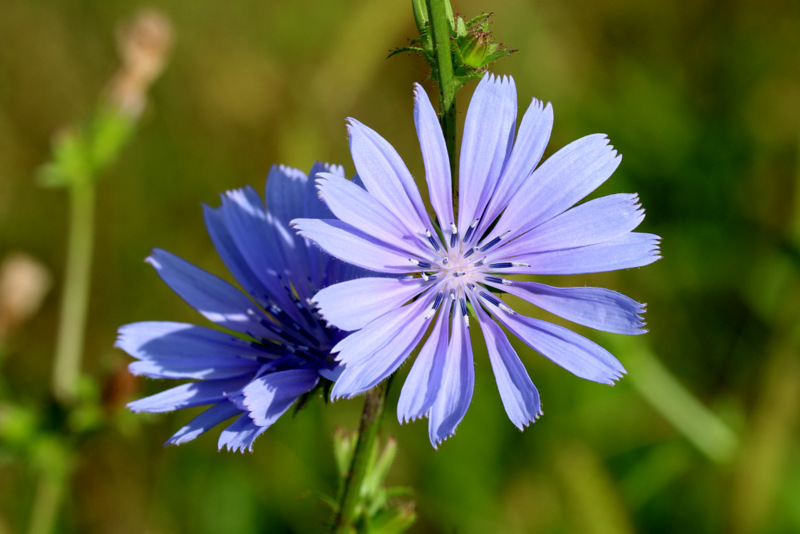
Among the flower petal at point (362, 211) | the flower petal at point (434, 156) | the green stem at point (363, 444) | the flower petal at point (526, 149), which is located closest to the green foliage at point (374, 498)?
the green stem at point (363, 444)

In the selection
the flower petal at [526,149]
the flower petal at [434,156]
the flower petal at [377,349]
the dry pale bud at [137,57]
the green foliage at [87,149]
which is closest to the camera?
the flower petal at [377,349]

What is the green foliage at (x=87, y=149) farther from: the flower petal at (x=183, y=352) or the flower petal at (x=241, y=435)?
the flower petal at (x=241, y=435)

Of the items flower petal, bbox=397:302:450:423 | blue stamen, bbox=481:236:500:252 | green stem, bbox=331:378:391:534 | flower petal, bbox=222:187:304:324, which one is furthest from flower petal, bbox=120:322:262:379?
blue stamen, bbox=481:236:500:252

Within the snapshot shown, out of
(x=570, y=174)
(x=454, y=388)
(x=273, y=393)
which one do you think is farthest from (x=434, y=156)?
(x=273, y=393)

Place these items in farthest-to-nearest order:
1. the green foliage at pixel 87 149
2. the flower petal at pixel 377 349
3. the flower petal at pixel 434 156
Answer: the green foliage at pixel 87 149 < the flower petal at pixel 434 156 < the flower petal at pixel 377 349

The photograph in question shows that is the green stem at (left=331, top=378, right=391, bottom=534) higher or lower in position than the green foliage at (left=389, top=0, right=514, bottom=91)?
lower

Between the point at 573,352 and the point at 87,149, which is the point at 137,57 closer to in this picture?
the point at 87,149

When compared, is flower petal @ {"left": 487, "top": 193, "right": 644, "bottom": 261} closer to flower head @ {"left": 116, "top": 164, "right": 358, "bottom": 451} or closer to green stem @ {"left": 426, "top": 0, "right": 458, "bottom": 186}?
green stem @ {"left": 426, "top": 0, "right": 458, "bottom": 186}
